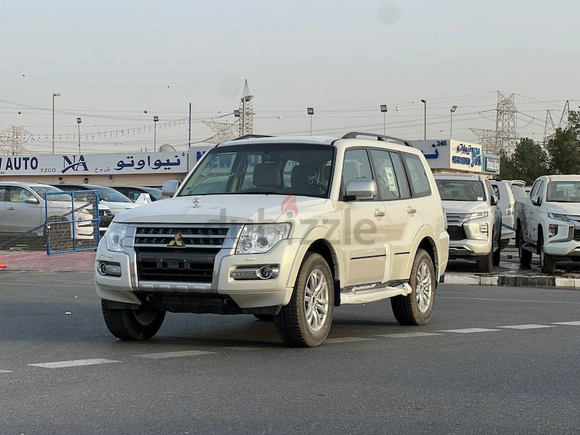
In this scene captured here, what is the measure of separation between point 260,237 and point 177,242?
73 centimetres

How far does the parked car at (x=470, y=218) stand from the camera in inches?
675

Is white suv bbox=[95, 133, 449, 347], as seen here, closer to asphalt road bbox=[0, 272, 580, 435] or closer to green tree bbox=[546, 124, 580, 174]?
asphalt road bbox=[0, 272, 580, 435]

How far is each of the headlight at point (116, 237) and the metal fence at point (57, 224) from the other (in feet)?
46.3

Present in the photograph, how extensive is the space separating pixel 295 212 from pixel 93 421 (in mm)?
3152

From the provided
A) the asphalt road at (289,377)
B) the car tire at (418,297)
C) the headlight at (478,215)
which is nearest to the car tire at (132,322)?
the asphalt road at (289,377)

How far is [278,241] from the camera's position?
25.5 ft

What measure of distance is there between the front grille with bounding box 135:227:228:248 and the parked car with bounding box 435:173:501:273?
982 centimetres

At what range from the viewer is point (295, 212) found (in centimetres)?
798

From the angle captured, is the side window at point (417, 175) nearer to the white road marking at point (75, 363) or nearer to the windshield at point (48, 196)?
the white road marking at point (75, 363)

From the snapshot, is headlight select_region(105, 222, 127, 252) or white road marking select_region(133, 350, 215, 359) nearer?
white road marking select_region(133, 350, 215, 359)

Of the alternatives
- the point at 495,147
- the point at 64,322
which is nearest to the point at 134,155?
the point at 64,322

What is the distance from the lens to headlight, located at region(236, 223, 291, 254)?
7.71 metres

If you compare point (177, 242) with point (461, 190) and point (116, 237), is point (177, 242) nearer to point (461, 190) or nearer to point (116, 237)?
point (116, 237)

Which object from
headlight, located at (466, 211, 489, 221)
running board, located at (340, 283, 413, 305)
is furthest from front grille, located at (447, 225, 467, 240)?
running board, located at (340, 283, 413, 305)
